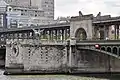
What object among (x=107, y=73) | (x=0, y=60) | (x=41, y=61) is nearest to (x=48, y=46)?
(x=41, y=61)

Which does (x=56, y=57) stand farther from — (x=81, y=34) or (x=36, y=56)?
(x=81, y=34)

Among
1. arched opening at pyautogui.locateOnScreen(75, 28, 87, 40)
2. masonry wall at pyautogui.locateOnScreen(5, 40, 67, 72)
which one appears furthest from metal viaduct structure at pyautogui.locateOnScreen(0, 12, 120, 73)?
arched opening at pyautogui.locateOnScreen(75, 28, 87, 40)

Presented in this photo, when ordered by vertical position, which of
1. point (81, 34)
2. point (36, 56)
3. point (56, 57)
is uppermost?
point (81, 34)

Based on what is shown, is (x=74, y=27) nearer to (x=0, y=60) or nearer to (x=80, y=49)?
(x=80, y=49)

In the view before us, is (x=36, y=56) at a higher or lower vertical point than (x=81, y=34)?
lower

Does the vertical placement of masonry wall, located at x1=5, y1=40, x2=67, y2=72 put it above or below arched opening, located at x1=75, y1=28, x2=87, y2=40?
below

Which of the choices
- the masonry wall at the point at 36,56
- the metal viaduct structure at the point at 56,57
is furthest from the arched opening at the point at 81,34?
the masonry wall at the point at 36,56

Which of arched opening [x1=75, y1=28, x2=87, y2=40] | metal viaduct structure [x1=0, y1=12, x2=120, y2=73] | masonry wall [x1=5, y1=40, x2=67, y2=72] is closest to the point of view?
metal viaduct structure [x1=0, y1=12, x2=120, y2=73]

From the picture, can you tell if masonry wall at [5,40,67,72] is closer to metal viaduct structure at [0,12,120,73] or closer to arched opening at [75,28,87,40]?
metal viaduct structure at [0,12,120,73]

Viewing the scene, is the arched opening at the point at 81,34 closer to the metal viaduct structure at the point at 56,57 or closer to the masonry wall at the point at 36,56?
the metal viaduct structure at the point at 56,57

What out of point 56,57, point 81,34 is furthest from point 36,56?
point 81,34

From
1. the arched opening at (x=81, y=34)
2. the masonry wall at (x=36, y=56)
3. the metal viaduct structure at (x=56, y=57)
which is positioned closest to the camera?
the metal viaduct structure at (x=56, y=57)

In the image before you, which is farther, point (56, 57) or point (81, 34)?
point (81, 34)

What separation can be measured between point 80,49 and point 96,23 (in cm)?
1169
